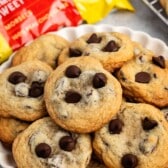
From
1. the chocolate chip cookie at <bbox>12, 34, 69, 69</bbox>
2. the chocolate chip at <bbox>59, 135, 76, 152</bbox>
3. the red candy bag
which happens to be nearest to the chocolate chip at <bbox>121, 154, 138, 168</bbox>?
the chocolate chip at <bbox>59, 135, 76, 152</bbox>

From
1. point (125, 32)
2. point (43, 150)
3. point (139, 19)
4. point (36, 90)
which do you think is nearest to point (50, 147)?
point (43, 150)

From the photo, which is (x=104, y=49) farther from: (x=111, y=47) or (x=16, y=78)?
(x=16, y=78)

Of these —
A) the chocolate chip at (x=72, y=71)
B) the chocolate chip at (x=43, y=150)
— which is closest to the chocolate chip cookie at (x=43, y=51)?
the chocolate chip at (x=72, y=71)

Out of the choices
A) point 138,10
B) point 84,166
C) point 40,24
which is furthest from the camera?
point 138,10

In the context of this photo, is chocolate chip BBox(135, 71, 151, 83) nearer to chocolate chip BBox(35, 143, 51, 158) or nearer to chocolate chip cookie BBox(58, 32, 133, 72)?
chocolate chip cookie BBox(58, 32, 133, 72)

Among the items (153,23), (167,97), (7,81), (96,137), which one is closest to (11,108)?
(7,81)

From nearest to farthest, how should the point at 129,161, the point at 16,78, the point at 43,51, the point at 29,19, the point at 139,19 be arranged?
the point at 129,161 < the point at 16,78 < the point at 43,51 < the point at 29,19 < the point at 139,19

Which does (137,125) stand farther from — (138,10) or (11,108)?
(138,10)
